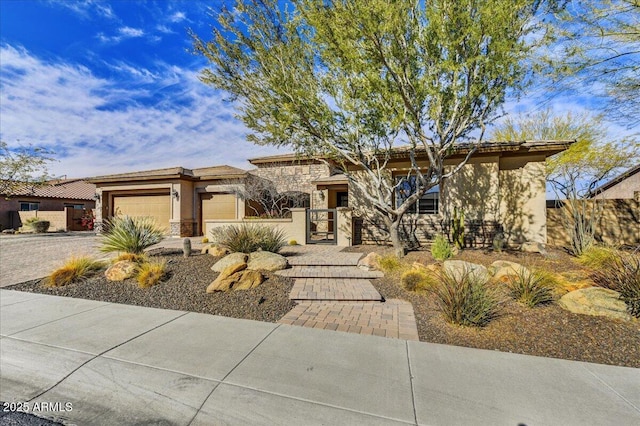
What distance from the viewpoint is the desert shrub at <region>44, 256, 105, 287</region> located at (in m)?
6.90

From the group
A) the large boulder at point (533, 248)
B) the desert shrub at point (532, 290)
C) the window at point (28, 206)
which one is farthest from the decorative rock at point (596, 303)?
the window at point (28, 206)

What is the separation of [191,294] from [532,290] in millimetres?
6563

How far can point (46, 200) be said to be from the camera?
25703mm

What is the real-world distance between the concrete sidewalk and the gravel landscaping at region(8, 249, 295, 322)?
2.96 feet

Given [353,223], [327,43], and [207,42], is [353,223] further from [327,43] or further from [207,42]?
[207,42]

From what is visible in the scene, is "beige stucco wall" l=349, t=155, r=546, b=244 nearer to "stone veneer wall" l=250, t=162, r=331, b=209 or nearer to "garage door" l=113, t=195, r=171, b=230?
"stone veneer wall" l=250, t=162, r=331, b=209

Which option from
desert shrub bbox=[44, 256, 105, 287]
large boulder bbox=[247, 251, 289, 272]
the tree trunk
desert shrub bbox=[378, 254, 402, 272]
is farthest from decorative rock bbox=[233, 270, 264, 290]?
the tree trunk

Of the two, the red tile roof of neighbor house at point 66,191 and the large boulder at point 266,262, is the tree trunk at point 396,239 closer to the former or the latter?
the large boulder at point 266,262

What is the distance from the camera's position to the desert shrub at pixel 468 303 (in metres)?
4.43

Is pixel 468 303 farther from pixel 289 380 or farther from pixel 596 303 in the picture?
pixel 289 380

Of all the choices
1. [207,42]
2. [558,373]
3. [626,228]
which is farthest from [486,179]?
[207,42]

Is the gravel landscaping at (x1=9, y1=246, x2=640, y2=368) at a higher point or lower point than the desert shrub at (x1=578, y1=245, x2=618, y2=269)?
lower

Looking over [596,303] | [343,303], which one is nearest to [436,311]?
[343,303]

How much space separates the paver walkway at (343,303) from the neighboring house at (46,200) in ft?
72.5
